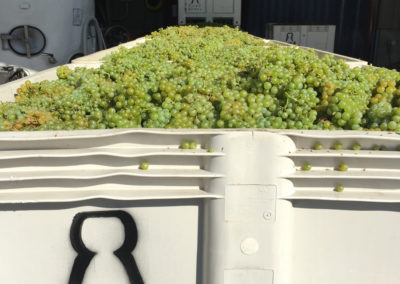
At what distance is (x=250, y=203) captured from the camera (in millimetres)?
1394

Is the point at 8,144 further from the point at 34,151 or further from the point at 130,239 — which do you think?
the point at 130,239

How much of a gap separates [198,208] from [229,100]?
65 centimetres

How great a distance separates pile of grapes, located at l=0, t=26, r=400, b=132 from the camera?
1.79 meters

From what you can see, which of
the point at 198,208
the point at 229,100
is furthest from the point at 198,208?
the point at 229,100

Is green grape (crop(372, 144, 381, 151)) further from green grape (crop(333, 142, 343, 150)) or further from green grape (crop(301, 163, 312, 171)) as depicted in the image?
green grape (crop(301, 163, 312, 171))

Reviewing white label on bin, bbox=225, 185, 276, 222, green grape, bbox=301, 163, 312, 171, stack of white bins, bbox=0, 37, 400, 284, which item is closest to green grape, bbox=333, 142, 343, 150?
stack of white bins, bbox=0, 37, 400, 284

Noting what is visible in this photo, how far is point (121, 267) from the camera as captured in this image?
152 centimetres

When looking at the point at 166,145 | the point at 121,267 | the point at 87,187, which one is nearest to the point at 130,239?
the point at 121,267

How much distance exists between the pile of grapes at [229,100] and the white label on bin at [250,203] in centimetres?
40

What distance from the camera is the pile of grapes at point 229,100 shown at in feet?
5.88

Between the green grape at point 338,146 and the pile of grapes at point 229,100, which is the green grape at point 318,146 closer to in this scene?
the green grape at point 338,146

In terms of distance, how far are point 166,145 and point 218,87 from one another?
865mm

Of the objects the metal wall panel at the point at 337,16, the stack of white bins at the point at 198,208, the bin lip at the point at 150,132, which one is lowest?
the stack of white bins at the point at 198,208

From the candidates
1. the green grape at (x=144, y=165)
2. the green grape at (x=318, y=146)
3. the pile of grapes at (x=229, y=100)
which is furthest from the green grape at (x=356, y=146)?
the green grape at (x=144, y=165)
